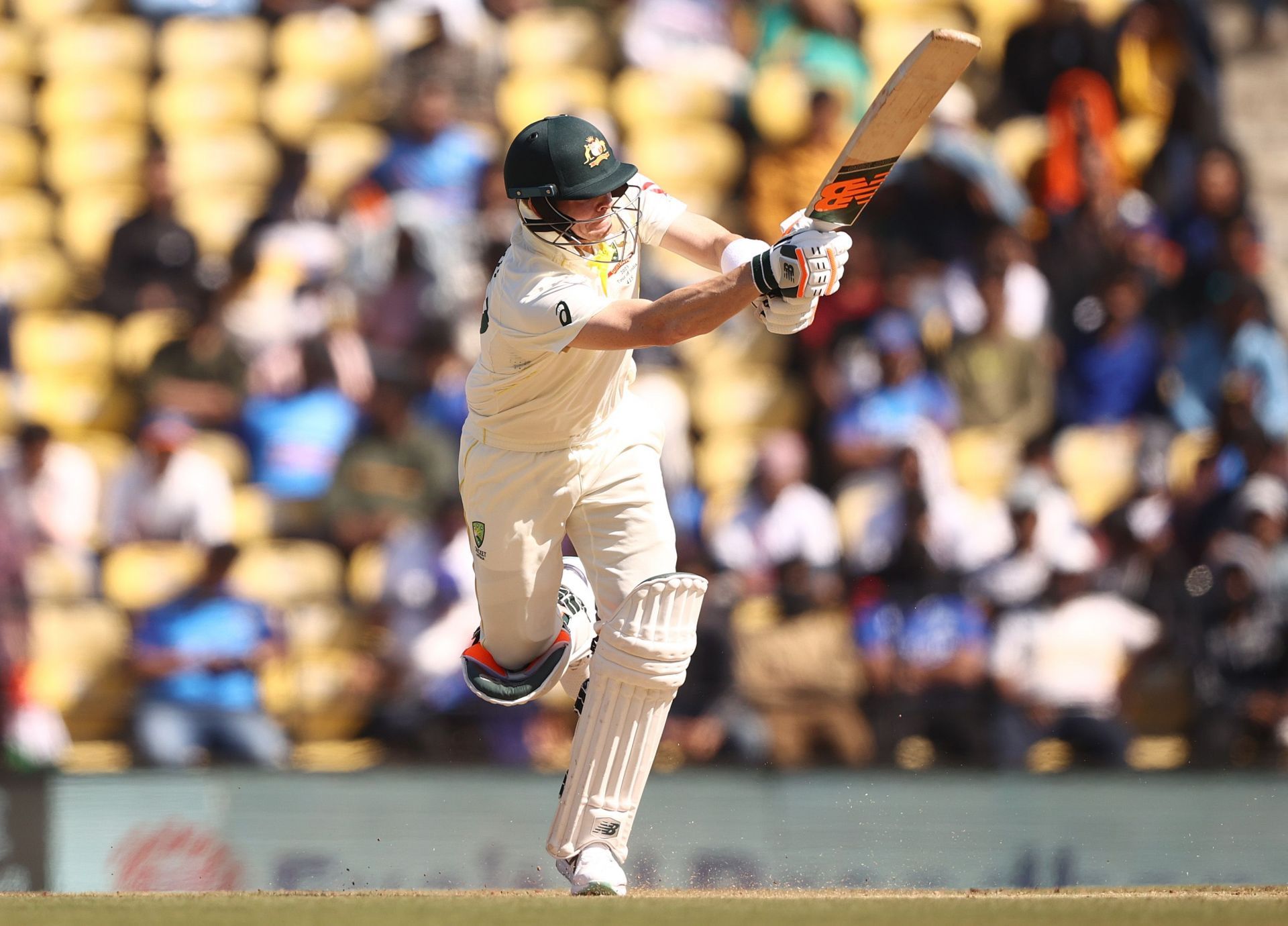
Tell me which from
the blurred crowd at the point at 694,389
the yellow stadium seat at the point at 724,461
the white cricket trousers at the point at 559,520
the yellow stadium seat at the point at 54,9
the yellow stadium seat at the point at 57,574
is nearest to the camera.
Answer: the white cricket trousers at the point at 559,520

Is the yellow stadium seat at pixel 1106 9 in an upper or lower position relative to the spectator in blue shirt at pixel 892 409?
upper

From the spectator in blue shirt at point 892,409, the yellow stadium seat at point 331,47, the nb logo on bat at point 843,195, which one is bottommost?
the spectator in blue shirt at point 892,409

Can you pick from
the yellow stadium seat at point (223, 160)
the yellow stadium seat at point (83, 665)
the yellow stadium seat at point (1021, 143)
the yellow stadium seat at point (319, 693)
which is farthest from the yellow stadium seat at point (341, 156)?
the yellow stadium seat at point (1021, 143)

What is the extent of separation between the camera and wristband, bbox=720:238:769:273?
15.1 ft

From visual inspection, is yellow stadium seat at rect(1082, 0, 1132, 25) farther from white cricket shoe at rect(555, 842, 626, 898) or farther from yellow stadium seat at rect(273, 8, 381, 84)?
white cricket shoe at rect(555, 842, 626, 898)

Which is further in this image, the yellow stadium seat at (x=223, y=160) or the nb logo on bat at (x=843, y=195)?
the yellow stadium seat at (x=223, y=160)

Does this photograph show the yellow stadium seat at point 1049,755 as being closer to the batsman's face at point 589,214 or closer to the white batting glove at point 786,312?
the white batting glove at point 786,312

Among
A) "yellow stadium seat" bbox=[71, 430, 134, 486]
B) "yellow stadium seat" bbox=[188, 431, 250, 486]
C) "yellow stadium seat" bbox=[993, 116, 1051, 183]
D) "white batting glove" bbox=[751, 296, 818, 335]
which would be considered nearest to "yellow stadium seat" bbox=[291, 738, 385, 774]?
"yellow stadium seat" bbox=[188, 431, 250, 486]

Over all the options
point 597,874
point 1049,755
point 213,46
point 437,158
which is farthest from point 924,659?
point 213,46

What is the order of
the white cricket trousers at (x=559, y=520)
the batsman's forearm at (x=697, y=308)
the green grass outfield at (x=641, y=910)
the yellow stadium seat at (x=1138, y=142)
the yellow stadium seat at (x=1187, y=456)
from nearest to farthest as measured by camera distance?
the green grass outfield at (x=641, y=910) < the batsman's forearm at (x=697, y=308) < the white cricket trousers at (x=559, y=520) < the yellow stadium seat at (x=1187, y=456) < the yellow stadium seat at (x=1138, y=142)

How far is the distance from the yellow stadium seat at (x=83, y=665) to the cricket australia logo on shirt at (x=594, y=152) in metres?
3.11

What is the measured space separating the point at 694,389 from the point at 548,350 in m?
3.28

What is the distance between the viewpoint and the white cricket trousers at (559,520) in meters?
4.77

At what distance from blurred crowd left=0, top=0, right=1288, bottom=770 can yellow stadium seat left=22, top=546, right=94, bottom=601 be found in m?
0.03
